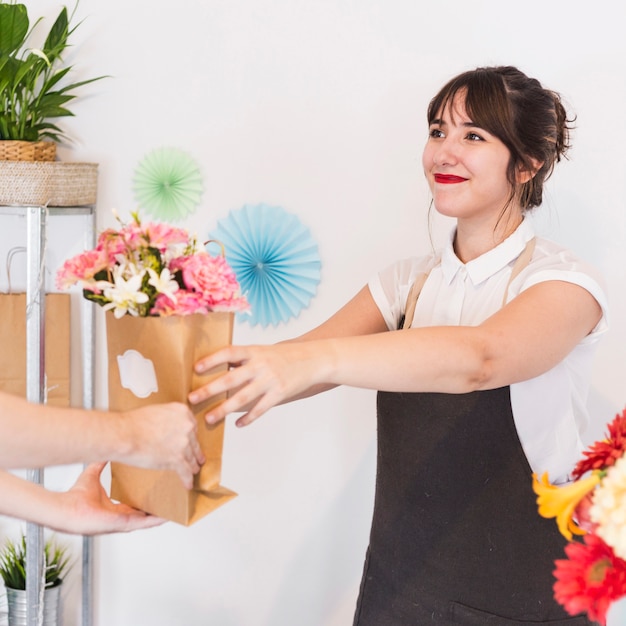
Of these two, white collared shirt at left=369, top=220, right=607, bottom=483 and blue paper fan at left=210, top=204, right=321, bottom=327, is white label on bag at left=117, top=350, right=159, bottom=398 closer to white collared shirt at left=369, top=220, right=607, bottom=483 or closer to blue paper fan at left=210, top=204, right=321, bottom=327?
white collared shirt at left=369, top=220, right=607, bottom=483

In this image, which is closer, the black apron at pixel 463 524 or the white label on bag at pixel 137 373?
the white label on bag at pixel 137 373

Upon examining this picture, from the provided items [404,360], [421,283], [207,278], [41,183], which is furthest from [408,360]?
[41,183]

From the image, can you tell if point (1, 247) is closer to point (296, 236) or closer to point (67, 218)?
point (67, 218)

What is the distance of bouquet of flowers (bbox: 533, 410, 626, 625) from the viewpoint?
2.61ft

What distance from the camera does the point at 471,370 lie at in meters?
1.33

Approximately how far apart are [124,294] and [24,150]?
1.26 m

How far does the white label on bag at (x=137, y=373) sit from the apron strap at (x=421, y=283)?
742 millimetres

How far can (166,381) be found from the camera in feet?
4.23

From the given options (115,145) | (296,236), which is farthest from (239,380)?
(115,145)

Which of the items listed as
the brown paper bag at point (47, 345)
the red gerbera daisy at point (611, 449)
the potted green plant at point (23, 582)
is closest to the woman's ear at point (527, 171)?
the red gerbera daisy at point (611, 449)

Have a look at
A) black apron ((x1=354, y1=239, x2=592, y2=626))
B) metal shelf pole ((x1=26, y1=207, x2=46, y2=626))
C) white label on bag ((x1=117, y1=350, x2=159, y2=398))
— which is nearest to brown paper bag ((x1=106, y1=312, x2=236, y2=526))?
white label on bag ((x1=117, y1=350, x2=159, y2=398))

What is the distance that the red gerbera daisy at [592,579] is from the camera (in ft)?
2.67

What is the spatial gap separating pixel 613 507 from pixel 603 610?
0.34ft

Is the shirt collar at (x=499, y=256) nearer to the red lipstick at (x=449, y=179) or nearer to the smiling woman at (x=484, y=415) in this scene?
the smiling woman at (x=484, y=415)
